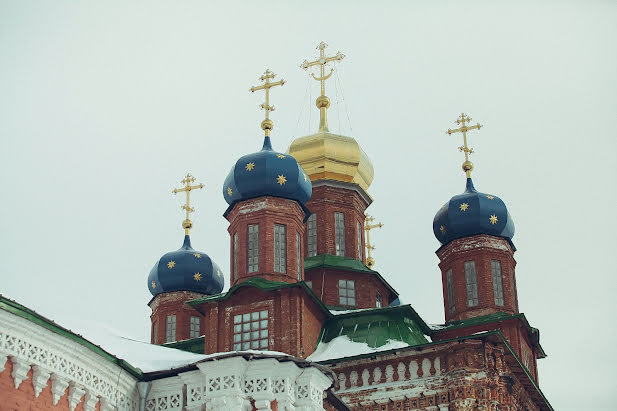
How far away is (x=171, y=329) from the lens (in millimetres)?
26469

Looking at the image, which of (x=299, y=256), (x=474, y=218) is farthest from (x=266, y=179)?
(x=474, y=218)

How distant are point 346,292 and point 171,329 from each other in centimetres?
471

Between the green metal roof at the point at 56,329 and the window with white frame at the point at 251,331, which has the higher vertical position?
the window with white frame at the point at 251,331

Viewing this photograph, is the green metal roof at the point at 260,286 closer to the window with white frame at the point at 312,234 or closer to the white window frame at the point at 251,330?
the white window frame at the point at 251,330

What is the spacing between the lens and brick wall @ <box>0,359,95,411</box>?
11242 mm

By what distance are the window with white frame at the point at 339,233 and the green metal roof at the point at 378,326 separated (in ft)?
9.27

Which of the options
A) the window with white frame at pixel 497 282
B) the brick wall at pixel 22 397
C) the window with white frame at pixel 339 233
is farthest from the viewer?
the window with white frame at pixel 339 233

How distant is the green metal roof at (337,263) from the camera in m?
24.4

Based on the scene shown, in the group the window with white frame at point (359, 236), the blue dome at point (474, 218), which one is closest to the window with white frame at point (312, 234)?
the window with white frame at point (359, 236)

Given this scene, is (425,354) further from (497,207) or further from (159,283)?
(159,283)

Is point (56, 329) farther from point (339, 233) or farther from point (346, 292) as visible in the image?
point (339, 233)

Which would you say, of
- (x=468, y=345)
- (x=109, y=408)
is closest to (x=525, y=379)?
(x=468, y=345)

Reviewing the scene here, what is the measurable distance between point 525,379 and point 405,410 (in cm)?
283

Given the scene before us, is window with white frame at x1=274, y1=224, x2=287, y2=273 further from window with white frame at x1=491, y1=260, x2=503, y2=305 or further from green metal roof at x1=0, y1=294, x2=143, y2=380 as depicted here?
green metal roof at x1=0, y1=294, x2=143, y2=380
